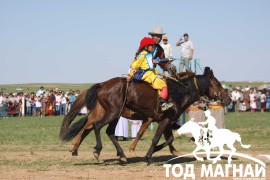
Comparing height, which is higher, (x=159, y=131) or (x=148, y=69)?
(x=148, y=69)

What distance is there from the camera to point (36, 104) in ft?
139

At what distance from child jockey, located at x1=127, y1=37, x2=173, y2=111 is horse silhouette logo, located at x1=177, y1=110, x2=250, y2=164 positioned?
1098mm

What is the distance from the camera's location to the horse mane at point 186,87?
13617 millimetres

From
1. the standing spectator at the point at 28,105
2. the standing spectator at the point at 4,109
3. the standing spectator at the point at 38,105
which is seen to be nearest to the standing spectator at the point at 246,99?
the standing spectator at the point at 38,105

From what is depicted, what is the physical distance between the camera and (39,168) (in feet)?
39.4

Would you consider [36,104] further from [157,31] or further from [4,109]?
[157,31]

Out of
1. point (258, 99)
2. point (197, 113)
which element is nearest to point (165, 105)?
point (197, 113)

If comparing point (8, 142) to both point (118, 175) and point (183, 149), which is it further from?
point (118, 175)

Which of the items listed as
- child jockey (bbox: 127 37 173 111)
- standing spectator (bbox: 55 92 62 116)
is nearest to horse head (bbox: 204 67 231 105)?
child jockey (bbox: 127 37 173 111)

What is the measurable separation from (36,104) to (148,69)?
3010 centimetres

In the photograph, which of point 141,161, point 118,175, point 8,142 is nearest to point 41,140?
point 8,142

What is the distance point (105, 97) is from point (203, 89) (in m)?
2.50

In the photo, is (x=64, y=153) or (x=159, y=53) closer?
(x=159, y=53)

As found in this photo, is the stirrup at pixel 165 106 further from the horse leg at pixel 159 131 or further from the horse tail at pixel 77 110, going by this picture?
the horse tail at pixel 77 110
